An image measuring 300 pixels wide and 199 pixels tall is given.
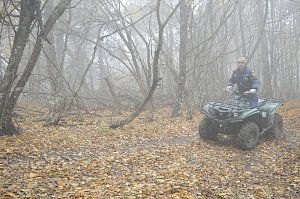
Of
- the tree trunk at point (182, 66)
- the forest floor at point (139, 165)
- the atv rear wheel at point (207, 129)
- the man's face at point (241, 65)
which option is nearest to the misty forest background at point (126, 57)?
the tree trunk at point (182, 66)

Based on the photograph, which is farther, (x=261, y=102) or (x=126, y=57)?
(x=126, y=57)

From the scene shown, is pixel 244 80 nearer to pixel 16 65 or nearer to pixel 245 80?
pixel 245 80

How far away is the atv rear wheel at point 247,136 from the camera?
813 centimetres

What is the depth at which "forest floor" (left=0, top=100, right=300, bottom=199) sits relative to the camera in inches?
213

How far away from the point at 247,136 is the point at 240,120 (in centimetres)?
45

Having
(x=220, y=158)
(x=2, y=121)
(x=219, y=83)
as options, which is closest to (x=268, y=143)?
(x=220, y=158)

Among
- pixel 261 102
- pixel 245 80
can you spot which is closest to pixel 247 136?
pixel 261 102

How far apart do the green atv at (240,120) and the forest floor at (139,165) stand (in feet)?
0.98

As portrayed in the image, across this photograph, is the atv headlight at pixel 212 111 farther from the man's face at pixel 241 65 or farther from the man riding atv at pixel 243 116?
the man's face at pixel 241 65

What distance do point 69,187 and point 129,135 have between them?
4214 millimetres

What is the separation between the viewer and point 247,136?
820cm

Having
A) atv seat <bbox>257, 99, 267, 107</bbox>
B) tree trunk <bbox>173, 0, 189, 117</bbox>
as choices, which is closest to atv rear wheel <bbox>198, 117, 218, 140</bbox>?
atv seat <bbox>257, 99, 267, 107</bbox>

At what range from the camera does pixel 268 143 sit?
9125mm

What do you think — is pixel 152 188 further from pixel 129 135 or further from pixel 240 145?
pixel 129 135
